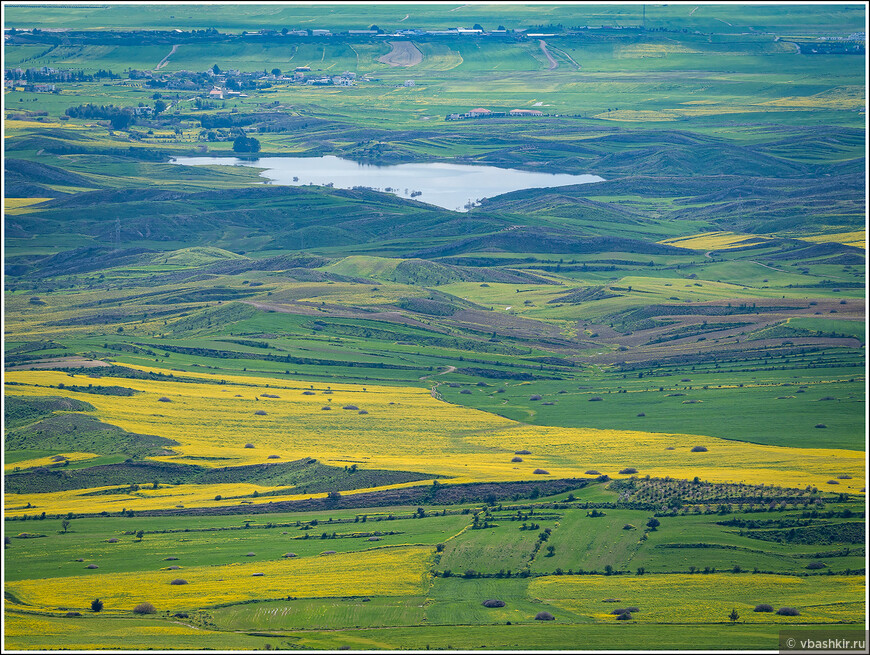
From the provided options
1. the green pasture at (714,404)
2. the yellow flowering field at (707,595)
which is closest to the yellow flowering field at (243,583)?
the yellow flowering field at (707,595)

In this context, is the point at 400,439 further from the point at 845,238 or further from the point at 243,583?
the point at 845,238

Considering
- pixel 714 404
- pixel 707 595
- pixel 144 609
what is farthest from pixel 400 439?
pixel 144 609

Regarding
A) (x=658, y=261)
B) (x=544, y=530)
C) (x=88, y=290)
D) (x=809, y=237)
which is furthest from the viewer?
(x=809, y=237)

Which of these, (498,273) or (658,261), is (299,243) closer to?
(498,273)

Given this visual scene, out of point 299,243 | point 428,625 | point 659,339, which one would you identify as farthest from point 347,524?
point 299,243

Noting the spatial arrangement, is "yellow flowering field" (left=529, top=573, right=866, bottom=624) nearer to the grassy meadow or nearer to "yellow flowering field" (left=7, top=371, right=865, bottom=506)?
the grassy meadow

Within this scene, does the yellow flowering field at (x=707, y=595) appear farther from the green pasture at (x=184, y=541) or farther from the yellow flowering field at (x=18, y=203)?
the yellow flowering field at (x=18, y=203)
